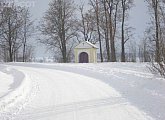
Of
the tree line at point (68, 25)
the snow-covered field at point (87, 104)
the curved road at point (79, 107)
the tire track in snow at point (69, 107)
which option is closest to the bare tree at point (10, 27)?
the tree line at point (68, 25)

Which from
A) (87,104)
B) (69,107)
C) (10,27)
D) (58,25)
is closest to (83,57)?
(58,25)

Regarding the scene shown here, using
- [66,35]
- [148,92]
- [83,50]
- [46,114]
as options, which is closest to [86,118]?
[46,114]

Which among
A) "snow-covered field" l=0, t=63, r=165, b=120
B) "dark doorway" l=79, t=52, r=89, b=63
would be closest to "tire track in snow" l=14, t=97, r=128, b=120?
A: "snow-covered field" l=0, t=63, r=165, b=120

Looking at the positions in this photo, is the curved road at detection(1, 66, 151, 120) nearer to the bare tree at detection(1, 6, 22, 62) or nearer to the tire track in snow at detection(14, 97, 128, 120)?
the tire track in snow at detection(14, 97, 128, 120)

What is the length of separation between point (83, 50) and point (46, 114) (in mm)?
30288

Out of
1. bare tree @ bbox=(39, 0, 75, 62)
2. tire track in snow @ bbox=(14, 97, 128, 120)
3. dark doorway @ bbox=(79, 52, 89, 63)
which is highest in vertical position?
bare tree @ bbox=(39, 0, 75, 62)

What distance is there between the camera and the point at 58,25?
153 feet

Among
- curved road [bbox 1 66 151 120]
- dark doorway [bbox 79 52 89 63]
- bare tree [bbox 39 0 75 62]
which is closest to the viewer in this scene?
curved road [bbox 1 66 151 120]

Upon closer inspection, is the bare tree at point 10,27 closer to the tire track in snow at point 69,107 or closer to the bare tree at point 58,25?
the bare tree at point 58,25

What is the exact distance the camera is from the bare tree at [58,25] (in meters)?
46.8

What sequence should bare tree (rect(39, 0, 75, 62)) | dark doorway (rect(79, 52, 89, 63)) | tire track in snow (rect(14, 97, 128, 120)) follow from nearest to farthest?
tire track in snow (rect(14, 97, 128, 120)) → dark doorway (rect(79, 52, 89, 63)) → bare tree (rect(39, 0, 75, 62))

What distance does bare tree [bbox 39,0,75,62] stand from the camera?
46.8 metres

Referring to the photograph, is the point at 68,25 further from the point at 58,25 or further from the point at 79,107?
the point at 79,107

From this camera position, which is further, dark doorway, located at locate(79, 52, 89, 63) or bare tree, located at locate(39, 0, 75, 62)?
bare tree, located at locate(39, 0, 75, 62)
